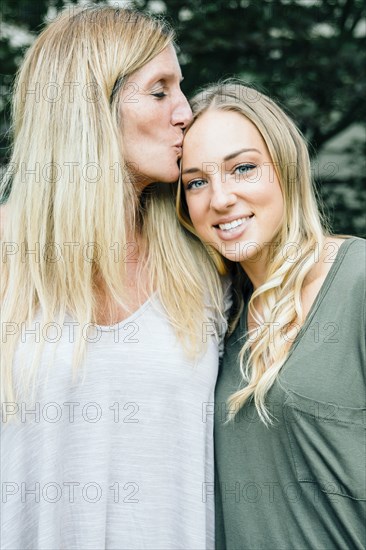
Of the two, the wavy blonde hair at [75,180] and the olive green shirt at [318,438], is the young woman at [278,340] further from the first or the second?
the wavy blonde hair at [75,180]

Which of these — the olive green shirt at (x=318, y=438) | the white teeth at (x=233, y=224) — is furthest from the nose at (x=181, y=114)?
the olive green shirt at (x=318, y=438)

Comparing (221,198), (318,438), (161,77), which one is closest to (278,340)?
(318,438)

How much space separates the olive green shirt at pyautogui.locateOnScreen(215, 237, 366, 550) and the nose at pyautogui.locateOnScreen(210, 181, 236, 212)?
0.32 m

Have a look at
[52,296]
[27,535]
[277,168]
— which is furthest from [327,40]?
[27,535]

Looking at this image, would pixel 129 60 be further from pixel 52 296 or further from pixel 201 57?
pixel 201 57

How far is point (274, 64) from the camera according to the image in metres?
2.95

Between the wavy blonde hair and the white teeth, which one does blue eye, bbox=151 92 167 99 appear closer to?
the wavy blonde hair

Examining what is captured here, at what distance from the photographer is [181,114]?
6.63 ft

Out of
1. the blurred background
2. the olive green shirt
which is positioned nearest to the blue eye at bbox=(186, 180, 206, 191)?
the olive green shirt

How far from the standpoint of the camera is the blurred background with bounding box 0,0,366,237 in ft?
9.41

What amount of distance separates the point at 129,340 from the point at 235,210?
1.46 ft

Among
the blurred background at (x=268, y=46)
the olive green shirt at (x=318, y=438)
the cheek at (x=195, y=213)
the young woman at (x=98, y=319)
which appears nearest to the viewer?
the olive green shirt at (x=318, y=438)

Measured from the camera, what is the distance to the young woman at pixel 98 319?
6.01 feet

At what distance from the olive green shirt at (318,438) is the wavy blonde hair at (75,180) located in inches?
12.1
